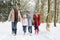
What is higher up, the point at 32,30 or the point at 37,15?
the point at 37,15

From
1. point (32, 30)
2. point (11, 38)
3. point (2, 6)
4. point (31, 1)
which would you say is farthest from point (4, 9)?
point (11, 38)

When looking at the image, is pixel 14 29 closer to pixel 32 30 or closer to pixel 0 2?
pixel 32 30

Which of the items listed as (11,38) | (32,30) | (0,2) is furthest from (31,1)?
(11,38)

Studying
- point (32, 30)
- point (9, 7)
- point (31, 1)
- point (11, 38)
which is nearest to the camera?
point (11, 38)

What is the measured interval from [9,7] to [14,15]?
32.1 feet

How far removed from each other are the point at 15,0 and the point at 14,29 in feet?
33.4

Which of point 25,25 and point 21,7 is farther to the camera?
point 21,7

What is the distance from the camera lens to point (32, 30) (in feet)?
37.7

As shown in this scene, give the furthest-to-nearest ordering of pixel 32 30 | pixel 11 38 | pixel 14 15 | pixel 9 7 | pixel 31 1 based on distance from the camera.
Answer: pixel 31 1
pixel 9 7
pixel 32 30
pixel 14 15
pixel 11 38

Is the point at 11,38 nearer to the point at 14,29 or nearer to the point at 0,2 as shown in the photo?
the point at 14,29

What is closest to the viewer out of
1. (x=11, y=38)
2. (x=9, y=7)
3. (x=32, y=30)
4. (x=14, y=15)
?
(x=11, y=38)

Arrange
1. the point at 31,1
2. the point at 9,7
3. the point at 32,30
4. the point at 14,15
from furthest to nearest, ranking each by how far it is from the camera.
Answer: the point at 31,1 < the point at 9,7 < the point at 32,30 < the point at 14,15

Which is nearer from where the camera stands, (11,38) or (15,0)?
(11,38)

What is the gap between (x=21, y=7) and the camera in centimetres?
2095
